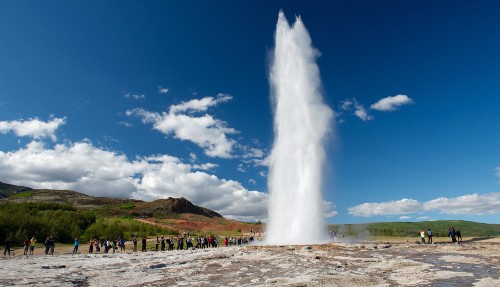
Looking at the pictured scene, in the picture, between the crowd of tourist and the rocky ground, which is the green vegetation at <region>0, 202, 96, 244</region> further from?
the crowd of tourist

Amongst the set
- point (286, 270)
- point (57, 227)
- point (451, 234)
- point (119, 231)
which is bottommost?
point (286, 270)

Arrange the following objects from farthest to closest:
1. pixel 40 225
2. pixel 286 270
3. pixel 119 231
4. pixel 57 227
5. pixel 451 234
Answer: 1. pixel 119 231
2. pixel 57 227
3. pixel 40 225
4. pixel 451 234
5. pixel 286 270

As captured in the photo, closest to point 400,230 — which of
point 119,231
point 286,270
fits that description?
point 119,231

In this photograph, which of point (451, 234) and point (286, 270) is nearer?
point (286, 270)

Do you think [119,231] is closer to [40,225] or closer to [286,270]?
[40,225]

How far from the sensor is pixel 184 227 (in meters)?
71.4

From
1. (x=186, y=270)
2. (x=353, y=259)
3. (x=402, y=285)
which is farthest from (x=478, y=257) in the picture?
(x=186, y=270)

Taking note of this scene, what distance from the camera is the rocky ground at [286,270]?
13961 mm

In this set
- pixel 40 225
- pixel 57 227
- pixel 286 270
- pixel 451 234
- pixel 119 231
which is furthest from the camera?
pixel 119 231

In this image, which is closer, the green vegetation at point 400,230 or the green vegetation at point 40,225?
the green vegetation at point 40,225

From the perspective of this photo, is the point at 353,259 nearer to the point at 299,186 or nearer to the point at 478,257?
the point at 478,257

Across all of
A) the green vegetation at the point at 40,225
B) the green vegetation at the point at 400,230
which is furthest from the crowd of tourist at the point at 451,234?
the green vegetation at the point at 40,225

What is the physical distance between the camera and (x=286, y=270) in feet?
55.9

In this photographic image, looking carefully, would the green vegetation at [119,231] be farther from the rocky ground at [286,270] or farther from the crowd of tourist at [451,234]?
the crowd of tourist at [451,234]
